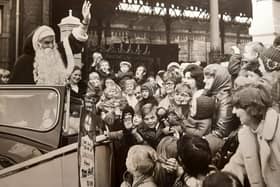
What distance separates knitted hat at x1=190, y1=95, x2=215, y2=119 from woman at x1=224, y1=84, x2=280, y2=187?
0.12 metres

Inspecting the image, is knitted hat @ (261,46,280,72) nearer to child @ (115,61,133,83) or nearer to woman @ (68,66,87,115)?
child @ (115,61,133,83)

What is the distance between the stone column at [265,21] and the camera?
1.86 metres

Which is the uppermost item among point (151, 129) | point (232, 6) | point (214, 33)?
point (232, 6)

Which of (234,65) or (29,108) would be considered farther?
(29,108)

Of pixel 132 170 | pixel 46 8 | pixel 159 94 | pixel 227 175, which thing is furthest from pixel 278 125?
pixel 46 8

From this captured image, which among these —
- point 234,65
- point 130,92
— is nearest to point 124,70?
point 130,92

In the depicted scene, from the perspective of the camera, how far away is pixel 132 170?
191cm

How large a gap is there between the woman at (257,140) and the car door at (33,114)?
0.89 m

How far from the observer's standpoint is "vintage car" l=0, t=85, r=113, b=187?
1.94 metres

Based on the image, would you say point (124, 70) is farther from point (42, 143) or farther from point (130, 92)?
Result: point (42, 143)

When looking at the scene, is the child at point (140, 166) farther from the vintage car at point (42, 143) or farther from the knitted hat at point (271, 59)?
the knitted hat at point (271, 59)

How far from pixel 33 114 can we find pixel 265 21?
1.28 metres

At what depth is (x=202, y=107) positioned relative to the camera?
187 cm

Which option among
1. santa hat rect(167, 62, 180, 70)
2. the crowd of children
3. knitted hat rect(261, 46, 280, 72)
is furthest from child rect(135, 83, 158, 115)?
knitted hat rect(261, 46, 280, 72)
